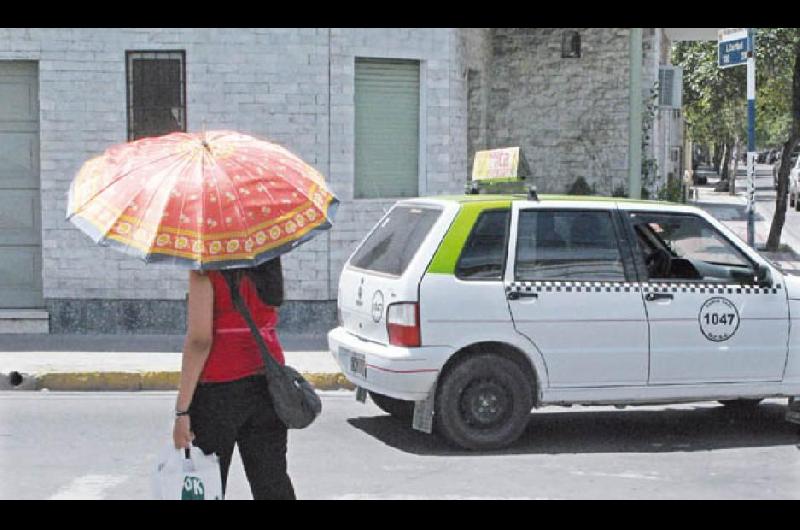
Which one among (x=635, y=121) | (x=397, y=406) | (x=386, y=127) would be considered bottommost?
(x=397, y=406)

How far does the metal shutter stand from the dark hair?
9060 mm

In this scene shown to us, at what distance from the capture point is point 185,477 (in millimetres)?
4531

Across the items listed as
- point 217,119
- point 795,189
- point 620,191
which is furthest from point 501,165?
point 795,189

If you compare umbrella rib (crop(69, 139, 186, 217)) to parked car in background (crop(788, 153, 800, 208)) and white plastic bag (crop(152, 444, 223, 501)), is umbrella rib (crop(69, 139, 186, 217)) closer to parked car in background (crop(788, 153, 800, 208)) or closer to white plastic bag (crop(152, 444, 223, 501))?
white plastic bag (crop(152, 444, 223, 501))

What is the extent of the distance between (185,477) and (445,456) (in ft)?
11.9

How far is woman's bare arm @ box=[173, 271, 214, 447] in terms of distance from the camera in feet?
14.9

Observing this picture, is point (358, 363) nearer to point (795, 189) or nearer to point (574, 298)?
point (574, 298)

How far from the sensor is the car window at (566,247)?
26.7 ft

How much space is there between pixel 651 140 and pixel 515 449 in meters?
11.0

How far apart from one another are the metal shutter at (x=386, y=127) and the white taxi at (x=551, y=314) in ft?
17.3

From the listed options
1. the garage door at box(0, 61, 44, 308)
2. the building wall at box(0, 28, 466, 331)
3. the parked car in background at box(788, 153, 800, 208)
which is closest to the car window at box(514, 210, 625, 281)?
the building wall at box(0, 28, 466, 331)
